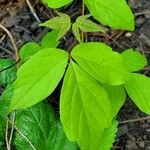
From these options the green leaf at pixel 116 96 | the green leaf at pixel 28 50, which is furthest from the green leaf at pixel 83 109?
the green leaf at pixel 28 50

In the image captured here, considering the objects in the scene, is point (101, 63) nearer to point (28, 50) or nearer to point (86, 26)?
point (86, 26)

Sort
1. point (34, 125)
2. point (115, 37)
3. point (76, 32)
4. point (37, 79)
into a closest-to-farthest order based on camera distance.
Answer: point (37, 79)
point (76, 32)
point (34, 125)
point (115, 37)

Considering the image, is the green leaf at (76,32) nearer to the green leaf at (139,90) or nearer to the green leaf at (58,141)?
the green leaf at (139,90)

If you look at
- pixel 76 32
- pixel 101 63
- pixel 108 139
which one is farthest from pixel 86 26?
pixel 108 139

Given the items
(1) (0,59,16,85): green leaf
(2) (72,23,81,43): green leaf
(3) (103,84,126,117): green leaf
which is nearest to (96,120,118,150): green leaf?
(3) (103,84,126,117): green leaf

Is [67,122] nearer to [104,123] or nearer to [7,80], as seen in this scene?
[104,123]
